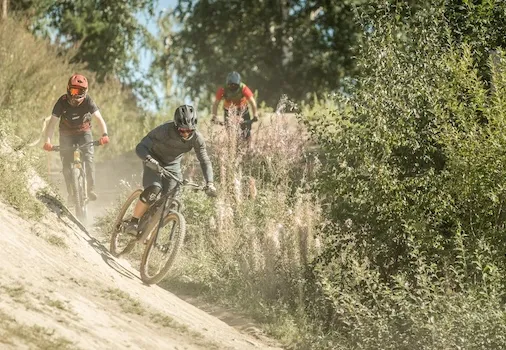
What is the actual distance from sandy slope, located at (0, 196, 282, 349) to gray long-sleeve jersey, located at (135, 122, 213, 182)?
4.40ft

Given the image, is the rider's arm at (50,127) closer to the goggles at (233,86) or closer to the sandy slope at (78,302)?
the sandy slope at (78,302)

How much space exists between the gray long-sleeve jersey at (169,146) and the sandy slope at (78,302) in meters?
1.34

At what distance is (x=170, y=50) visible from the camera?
34.3 m

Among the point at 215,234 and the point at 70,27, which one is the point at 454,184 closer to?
the point at 215,234

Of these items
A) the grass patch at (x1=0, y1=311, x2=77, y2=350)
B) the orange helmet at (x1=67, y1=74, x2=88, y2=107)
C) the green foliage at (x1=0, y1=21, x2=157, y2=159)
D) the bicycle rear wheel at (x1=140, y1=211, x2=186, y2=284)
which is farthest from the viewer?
A: the green foliage at (x1=0, y1=21, x2=157, y2=159)

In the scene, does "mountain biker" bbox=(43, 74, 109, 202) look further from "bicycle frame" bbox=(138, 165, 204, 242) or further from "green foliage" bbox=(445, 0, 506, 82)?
"green foliage" bbox=(445, 0, 506, 82)

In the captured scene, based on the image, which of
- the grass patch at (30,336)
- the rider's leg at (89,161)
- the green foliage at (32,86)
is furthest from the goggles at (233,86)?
the grass patch at (30,336)

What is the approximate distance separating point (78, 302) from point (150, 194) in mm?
2480

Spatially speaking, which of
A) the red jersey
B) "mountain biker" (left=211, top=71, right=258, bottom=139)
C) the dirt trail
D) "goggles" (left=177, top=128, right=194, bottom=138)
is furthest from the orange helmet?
the red jersey

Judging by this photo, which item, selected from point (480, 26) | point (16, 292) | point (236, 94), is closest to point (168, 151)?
point (16, 292)

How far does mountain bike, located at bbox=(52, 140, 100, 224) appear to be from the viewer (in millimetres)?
12539

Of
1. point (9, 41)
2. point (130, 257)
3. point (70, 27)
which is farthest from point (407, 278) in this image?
point (70, 27)

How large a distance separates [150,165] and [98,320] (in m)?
2.56

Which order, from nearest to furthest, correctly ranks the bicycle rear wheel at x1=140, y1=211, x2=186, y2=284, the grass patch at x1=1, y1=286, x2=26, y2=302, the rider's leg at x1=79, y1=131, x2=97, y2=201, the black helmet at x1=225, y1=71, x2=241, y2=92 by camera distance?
the grass patch at x1=1, y1=286, x2=26, y2=302 < the bicycle rear wheel at x1=140, y1=211, x2=186, y2=284 < the rider's leg at x1=79, y1=131, x2=97, y2=201 < the black helmet at x1=225, y1=71, x2=241, y2=92
